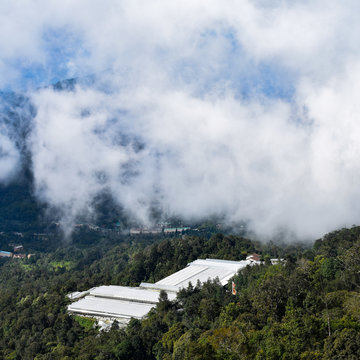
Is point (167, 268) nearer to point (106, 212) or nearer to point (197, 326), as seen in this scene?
point (197, 326)

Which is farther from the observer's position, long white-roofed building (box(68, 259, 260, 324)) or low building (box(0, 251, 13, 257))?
low building (box(0, 251, 13, 257))

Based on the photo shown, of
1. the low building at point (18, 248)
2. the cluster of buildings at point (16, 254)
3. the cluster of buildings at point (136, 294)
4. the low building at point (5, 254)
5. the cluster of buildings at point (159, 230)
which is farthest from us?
the cluster of buildings at point (159, 230)

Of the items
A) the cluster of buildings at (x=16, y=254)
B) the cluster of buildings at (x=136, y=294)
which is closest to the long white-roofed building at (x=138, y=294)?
the cluster of buildings at (x=136, y=294)

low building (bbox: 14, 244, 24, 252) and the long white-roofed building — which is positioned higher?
low building (bbox: 14, 244, 24, 252)

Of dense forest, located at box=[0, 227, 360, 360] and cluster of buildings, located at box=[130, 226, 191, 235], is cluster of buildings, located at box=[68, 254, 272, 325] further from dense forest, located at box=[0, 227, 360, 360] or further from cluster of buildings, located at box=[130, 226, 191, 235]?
cluster of buildings, located at box=[130, 226, 191, 235]

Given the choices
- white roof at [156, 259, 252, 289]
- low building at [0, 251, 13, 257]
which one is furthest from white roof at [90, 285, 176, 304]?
low building at [0, 251, 13, 257]

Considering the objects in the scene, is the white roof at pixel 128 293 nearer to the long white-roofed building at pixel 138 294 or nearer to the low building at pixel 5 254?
the long white-roofed building at pixel 138 294

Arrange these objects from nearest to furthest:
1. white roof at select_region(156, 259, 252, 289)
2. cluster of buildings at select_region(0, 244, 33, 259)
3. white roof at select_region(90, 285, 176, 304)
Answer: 1. white roof at select_region(90, 285, 176, 304)
2. white roof at select_region(156, 259, 252, 289)
3. cluster of buildings at select_region(0, 244, 33, 259)

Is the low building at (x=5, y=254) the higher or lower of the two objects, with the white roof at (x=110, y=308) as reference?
higher

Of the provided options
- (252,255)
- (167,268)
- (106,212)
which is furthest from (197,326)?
(106,212)

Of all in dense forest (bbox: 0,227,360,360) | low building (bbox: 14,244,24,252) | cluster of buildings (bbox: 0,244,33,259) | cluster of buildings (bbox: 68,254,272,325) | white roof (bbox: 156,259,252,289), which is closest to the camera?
dense forest (bbox: 0,227,360,360)
